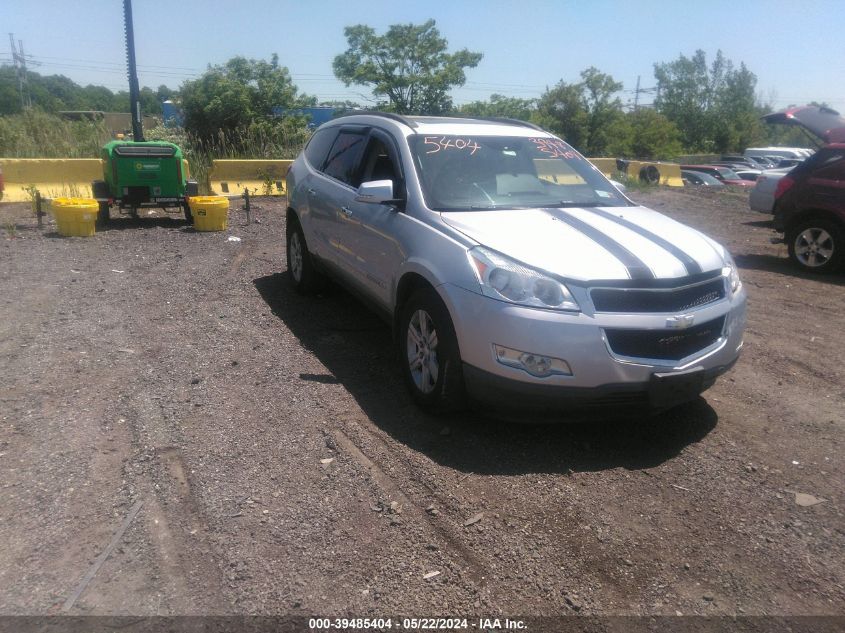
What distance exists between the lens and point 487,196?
5129 millimetres

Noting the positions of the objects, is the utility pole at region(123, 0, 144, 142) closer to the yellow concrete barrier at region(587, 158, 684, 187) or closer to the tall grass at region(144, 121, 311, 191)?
the tall grass at region(144, 121, 311, 191)

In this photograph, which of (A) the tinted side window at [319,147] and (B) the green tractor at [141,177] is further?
(B) the green tractor at [141,177]

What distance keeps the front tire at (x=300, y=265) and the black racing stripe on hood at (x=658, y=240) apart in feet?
10.1

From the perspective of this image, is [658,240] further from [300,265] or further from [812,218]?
[812,218]

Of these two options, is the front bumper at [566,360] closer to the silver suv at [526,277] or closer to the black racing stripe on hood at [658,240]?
the silver suv at [526,277]

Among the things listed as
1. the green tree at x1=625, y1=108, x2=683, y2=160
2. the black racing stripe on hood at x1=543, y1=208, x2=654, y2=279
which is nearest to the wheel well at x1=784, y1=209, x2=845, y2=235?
the black racing stripe on hood at x1=543, y1=208, x2=654, y2=279

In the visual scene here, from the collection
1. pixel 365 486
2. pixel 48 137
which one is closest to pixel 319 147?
pixel 365 486

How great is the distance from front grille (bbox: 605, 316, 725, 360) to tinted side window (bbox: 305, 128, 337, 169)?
13.0 ft

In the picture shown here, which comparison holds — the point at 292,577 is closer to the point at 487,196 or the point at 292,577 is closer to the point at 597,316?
the point at 597,316

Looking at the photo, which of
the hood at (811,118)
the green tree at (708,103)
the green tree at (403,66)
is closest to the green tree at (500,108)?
the green tree at (403,66)

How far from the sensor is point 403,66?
3397cm

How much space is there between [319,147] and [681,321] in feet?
14.4

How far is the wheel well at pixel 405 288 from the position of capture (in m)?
4.73

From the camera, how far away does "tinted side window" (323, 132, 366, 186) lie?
6223mm
